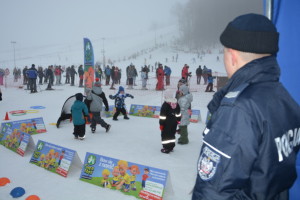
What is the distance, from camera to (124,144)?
732 cm

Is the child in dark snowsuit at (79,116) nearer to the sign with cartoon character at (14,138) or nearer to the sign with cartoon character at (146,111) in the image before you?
the sign with cartoon character at (14,138)

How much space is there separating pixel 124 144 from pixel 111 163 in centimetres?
271

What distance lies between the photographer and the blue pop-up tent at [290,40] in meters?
2.92

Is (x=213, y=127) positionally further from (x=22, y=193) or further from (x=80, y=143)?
(x=80, y=143)

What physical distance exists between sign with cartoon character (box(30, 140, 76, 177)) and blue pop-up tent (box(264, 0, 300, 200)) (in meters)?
4.15

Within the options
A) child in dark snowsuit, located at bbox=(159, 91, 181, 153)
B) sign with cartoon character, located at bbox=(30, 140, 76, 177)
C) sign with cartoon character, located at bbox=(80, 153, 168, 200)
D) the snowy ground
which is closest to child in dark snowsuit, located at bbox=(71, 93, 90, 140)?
the snowy ground

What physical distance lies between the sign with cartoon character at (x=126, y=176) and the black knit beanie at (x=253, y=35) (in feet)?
9.90

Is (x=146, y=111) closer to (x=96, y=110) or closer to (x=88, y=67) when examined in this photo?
(x=96, y=110)

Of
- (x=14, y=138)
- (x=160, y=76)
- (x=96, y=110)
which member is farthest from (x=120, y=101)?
(x=160, y=76)

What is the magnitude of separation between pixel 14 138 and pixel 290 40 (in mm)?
6959

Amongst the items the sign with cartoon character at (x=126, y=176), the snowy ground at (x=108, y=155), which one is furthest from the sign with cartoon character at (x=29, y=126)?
the sign with cartoon character at (x=126, y=176)

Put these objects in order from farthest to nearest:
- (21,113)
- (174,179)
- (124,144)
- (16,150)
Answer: (21,113) < (124,144) < (16,150) < (174,179)

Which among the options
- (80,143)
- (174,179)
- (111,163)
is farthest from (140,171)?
(80,143)

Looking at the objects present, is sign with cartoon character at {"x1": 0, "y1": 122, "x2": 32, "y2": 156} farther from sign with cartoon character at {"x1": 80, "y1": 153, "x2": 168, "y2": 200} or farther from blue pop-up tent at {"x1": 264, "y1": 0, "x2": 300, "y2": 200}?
blue pop-up tent at {"x1": 264, "y1": 0, "x2": 300, "y2": 200}
